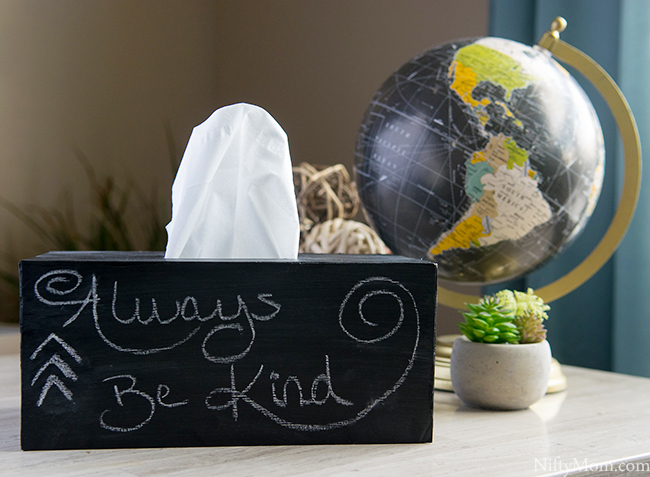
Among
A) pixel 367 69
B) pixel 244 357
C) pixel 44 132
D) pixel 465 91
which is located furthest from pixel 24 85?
pixel 244 357

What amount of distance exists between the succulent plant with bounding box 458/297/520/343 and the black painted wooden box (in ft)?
0.52

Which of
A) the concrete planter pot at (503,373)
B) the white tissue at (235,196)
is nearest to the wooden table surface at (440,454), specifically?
the concrete planter pot at (503,373)

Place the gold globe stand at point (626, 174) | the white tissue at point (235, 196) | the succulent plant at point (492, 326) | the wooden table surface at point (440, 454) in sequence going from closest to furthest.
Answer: the wooden table surface at point (440, 454)
the white tissue at point (235, 196)
the succulent plant at point (492, 326)
the gold globe stand at point (626, 174)

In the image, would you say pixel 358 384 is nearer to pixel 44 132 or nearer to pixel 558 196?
pixel 558 196

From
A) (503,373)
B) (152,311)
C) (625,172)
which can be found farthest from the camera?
(625,172)

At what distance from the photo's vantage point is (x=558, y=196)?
0.81m

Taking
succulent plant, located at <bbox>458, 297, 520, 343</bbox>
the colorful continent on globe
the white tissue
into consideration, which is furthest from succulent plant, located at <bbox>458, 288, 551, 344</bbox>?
the white tissue

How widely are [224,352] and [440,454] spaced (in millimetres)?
197

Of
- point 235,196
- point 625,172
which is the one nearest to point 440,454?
point 235,196

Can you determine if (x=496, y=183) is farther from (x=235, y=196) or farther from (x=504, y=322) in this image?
(x=235, y=196)

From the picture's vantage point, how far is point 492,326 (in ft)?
2.29

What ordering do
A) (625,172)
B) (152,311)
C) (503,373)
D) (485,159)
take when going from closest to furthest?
(152,311)
(503,373)
(485,159)
(625,172)

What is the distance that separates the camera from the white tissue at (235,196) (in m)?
0.59

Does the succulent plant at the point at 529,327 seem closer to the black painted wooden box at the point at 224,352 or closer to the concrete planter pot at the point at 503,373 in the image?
the concrete planter pot at the point at 503,373
